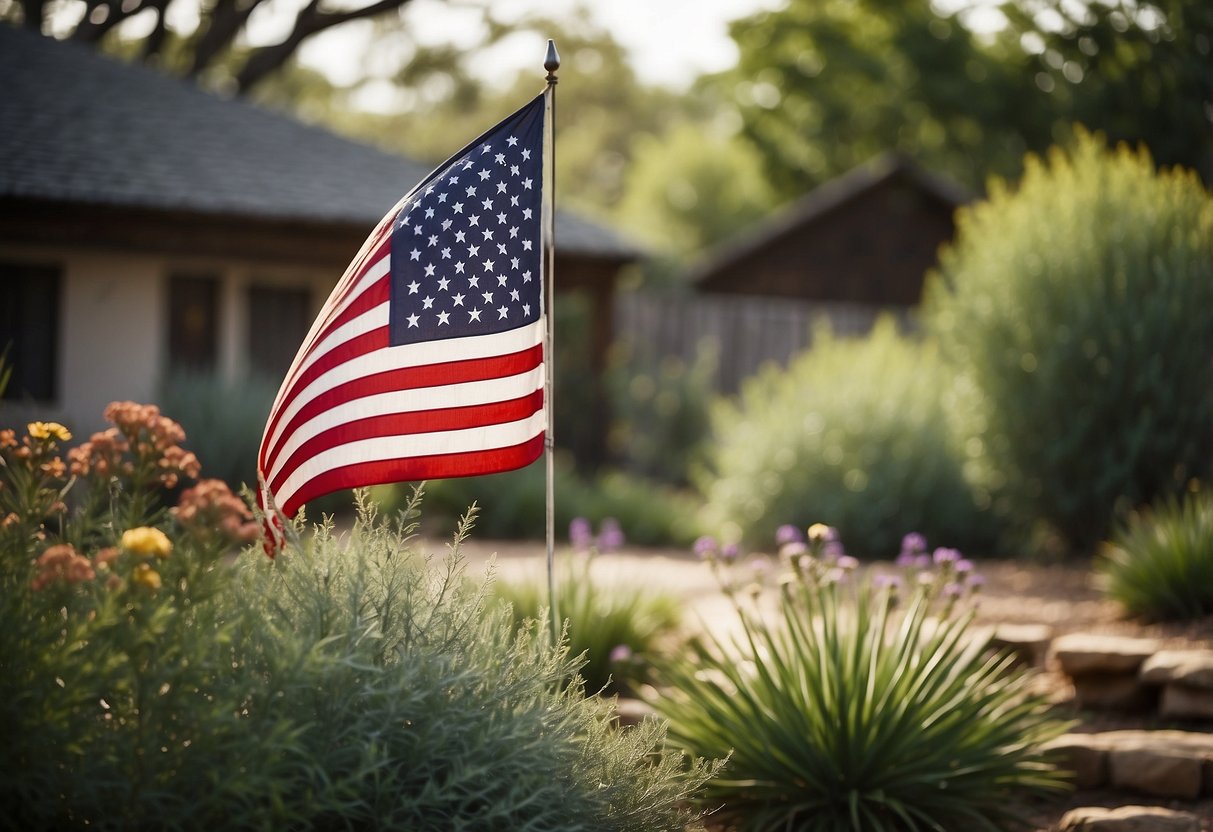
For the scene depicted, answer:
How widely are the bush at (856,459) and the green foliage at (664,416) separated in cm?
442

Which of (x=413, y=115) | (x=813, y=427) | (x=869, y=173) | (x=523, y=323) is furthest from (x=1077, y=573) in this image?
(x=413, y=115)

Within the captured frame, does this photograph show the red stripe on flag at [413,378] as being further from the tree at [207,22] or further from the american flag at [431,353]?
the tree at [207,22]

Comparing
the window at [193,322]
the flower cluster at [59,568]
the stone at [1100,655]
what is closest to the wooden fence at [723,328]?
the window at [193,322]

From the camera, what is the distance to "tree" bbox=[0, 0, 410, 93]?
2062 cm

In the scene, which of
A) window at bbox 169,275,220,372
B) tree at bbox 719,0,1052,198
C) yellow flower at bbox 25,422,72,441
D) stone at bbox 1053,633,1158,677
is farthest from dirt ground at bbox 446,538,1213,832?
tree at bbox 719,0,1052,198

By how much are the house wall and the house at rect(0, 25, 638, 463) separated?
0.6 inches

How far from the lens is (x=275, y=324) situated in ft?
47.2

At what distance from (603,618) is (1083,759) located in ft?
7.27

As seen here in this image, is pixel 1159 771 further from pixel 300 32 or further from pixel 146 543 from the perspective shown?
pixel 300 32

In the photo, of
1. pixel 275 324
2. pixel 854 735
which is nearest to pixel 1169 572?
pixel 854 735

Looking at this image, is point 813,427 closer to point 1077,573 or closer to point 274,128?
point 1077,573

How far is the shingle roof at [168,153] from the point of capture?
1218 cm

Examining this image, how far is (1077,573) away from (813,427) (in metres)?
2.57

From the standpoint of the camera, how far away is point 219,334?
13.9m
